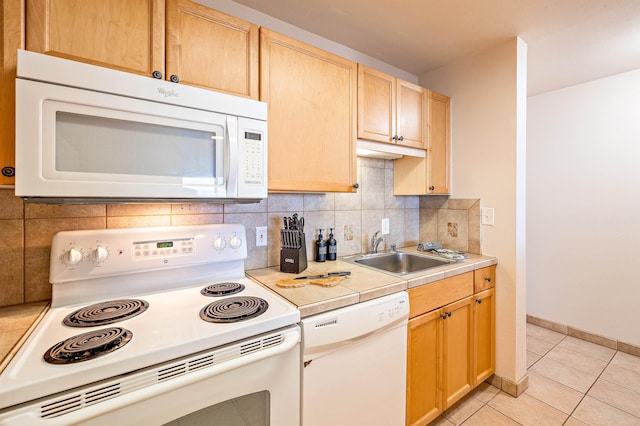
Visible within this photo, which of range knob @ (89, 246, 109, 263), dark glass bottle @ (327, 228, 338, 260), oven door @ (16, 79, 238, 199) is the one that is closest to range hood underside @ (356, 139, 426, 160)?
dark glass bottle @ (327, 228, 338, 260)

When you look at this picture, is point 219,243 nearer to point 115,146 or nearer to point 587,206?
point 115,146

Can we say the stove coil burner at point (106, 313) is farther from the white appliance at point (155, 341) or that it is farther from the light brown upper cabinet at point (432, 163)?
the light brown upper cabinet at point (432, 163)

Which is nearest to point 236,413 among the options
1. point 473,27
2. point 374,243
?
point 374,243

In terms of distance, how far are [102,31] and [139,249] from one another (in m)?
0.82

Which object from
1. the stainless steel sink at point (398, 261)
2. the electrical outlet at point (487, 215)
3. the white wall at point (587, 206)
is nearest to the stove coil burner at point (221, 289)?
the stainless steel sink at point (398, 261)

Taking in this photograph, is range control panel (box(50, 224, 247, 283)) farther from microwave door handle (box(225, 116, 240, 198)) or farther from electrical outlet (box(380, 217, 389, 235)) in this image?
electrical outlet (box(380, 217, 389, 235))

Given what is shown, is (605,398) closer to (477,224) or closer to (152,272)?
(477,224)

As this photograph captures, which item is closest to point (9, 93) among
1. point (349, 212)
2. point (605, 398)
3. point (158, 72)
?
point (158, 72)

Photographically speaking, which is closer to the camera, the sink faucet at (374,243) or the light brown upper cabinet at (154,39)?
the light brown upper cabinet at (154,39)

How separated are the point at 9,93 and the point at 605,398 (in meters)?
3.43

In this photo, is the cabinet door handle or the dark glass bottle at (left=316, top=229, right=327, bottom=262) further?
the dark glass bottle at (left=316, top=229, right=327, bottom=262)

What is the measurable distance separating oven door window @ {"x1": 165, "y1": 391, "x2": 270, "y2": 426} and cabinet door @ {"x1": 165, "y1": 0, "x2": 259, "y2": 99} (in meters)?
1.20

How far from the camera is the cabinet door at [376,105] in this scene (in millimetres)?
1705

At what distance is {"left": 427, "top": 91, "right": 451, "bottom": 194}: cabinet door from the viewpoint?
2151 mm
